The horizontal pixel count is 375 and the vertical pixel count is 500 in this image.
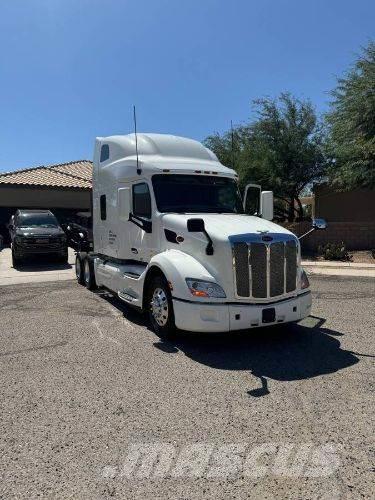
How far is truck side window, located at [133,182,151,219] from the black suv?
9.51m

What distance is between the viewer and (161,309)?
6.59m

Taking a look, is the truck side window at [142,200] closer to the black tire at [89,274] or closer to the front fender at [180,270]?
the front fender at [180,270]

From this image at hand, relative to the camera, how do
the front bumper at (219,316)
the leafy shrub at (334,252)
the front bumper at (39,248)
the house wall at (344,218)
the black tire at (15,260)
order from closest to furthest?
the front bumper at (219,316), the front bumper at (39,248), the black tire at (15,260), the leafy shrub at (334,252), the house wall at (344,218)

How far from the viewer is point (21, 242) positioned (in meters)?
16.0

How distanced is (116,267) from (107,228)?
1.01 meters

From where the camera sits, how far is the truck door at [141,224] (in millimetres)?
7421

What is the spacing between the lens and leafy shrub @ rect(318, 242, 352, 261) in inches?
664

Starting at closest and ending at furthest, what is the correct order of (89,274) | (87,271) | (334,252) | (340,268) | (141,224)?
(141,224) < (89,274) < (87,271) < (340,268) < (334,252)

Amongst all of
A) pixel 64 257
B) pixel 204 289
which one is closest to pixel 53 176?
pixel 64 257

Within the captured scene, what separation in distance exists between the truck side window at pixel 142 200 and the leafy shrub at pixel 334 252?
36.6 feet

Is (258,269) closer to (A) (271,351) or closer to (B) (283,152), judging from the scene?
(A) (271,351)

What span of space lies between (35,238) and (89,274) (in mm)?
6212

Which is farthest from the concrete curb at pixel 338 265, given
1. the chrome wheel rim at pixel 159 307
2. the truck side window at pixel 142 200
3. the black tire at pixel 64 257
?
the chrome wheel rim at pixel 159 307

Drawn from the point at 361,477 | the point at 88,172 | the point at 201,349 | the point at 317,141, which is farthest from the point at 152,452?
the point at 88,172
